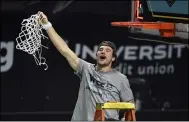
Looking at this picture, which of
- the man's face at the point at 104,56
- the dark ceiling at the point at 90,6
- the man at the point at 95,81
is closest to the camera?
the man at the point at 95,81

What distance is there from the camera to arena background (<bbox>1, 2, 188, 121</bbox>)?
10.0 meters

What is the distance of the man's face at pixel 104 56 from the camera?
5844 mm

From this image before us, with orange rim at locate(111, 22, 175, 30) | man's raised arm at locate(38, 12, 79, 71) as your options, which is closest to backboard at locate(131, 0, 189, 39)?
orange rim at locate(111, 22, 175, 30)

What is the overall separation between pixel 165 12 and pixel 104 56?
73.1 inches

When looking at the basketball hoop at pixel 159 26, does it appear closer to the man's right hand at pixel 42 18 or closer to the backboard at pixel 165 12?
the backboard at pixel 165 12

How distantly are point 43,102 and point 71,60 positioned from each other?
430 centimetres

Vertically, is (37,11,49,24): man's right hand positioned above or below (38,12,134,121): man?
above

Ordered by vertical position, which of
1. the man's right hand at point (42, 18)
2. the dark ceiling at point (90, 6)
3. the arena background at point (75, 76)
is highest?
the dark ceiling at point (90, 6)

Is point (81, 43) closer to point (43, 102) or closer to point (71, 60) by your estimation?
point (43, 102)

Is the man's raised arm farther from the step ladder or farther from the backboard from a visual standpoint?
the backboard

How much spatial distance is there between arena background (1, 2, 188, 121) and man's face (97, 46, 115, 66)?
4.14m

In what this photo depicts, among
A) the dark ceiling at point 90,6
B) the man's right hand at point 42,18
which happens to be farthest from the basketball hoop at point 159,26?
the dark ceiling at point 90,6

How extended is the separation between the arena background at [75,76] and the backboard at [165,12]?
7.14 ft

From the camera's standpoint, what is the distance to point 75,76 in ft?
33.0
